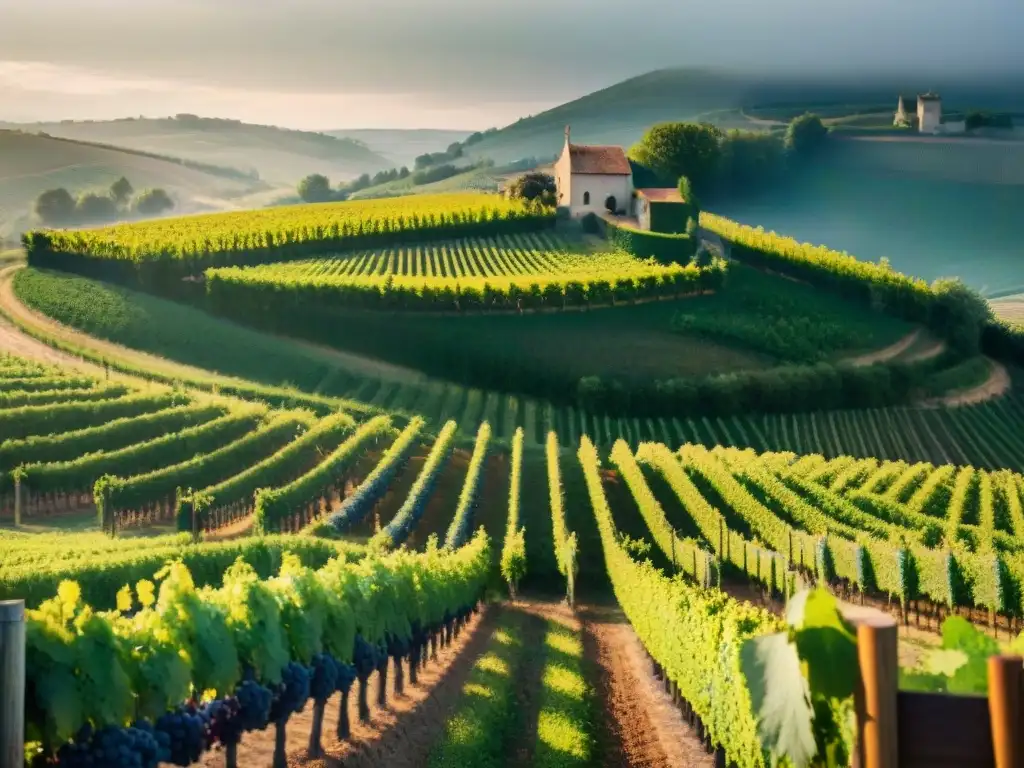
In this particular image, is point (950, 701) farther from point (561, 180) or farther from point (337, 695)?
point (561, 180)

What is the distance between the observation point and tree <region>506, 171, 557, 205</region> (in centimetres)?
9506

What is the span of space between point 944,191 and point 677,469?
103 metres

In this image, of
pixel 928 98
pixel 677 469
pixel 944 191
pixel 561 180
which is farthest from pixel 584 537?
pixel 928 98

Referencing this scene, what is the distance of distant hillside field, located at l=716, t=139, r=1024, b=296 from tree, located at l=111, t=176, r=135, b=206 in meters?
68.1

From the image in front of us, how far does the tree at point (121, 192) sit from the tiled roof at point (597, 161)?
67.6 m

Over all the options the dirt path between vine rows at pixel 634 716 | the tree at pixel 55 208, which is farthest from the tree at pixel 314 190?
the dirt path between vine rows at pixel 634 716

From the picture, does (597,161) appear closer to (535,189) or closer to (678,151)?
(535,189)

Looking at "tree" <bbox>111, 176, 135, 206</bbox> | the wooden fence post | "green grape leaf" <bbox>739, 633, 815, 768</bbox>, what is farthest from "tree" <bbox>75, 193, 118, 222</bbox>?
"green grape leaf" <bbox>739, 633, 815, 768</bbox>

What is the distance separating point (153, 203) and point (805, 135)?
73319mm

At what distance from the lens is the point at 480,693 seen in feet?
68.7

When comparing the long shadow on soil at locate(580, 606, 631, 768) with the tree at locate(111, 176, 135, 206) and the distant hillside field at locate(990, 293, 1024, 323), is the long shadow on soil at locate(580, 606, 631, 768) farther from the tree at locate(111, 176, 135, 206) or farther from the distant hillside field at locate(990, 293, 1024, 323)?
the tree at locate(111, 176, 135, 206)

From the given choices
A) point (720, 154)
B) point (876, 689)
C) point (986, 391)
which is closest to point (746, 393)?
point (986, 391)

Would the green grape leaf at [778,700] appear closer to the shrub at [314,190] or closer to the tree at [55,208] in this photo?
the tree at [55,208]

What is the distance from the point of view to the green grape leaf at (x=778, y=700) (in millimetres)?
4742
